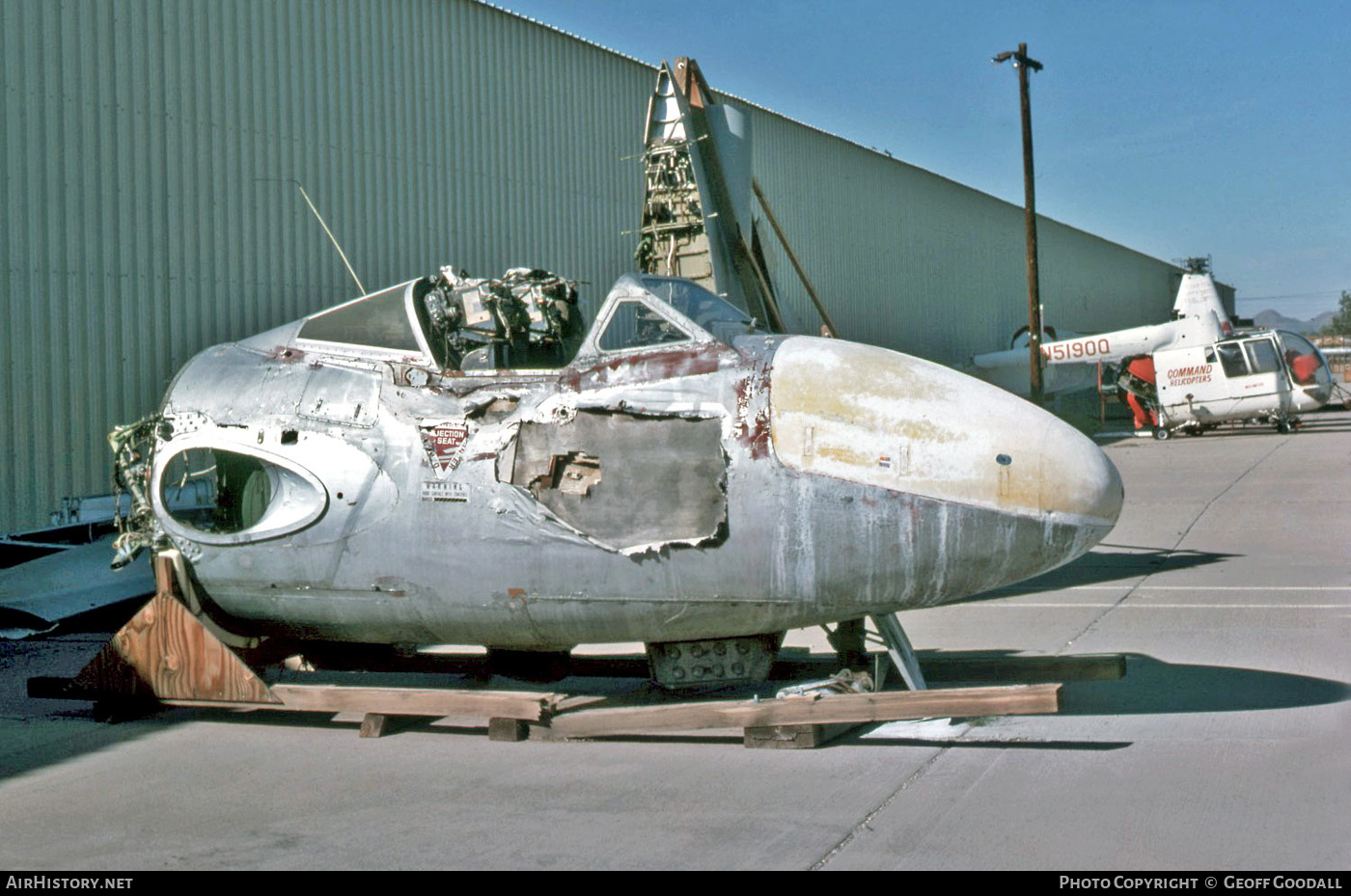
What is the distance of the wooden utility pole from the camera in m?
29.1

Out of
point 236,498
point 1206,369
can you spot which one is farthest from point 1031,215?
point 236,498

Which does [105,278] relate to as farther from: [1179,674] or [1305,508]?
[1305,508]

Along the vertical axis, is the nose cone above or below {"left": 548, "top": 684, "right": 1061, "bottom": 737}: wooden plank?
above

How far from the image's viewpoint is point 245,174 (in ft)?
46.6

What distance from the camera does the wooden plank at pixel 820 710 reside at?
6031 mm

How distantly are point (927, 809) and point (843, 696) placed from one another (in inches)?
41.7

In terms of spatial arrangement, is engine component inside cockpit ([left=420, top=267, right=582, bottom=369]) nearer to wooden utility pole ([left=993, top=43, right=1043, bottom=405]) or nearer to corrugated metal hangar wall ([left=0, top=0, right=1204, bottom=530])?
corrugated metal hangar wall ([left=0, top=0, right=1204, bottom=530])

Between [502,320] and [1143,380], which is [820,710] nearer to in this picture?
[502,320]

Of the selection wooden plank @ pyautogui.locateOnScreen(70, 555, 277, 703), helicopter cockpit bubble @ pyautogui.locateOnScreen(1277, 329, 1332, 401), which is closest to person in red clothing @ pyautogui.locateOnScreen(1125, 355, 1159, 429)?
helicopter cockpit bubble @ pyautogui.locateOnScreen(1277, 329, 1332, 401)

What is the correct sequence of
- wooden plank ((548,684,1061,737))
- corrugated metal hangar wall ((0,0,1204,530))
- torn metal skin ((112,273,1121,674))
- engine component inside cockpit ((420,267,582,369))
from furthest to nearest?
corrugated metal hangar wall ((0,0,1204,530))
engine component inside cockpit ((420,267,582,369))
torn metal skin ((112,273,1121,674))
wooden plank ((548,684,1061,737))

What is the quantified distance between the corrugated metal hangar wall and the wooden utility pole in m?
11.4

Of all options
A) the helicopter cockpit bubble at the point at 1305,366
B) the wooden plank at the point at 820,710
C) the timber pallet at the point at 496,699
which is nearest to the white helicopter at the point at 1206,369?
the helicopter cockpit bubble at the point at 1305,366

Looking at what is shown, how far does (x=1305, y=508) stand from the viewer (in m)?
17.8

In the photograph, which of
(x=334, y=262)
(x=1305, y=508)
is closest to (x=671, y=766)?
(x=334, y=262)
